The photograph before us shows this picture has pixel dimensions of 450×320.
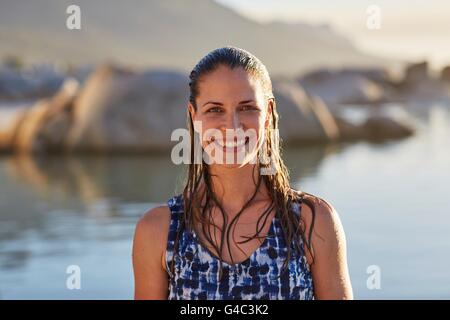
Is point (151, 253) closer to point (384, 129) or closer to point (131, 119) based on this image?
point (131, 119)

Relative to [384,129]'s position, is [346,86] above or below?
above

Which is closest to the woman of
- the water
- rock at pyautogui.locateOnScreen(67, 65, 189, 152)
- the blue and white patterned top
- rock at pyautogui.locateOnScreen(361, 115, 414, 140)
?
the blue and white patterned top

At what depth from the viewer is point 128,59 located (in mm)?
136250

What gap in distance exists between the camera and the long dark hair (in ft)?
7.19

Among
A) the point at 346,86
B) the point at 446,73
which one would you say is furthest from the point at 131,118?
the point at 446,73

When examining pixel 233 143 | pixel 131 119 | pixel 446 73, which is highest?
pixel 446 73

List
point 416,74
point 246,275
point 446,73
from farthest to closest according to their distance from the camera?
point 446,73
point 416,74
point 246,275

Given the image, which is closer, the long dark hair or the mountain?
the long dark hair

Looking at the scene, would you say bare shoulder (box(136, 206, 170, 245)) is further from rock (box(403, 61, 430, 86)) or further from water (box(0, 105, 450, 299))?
rock (box(403, 61, 430, 86))

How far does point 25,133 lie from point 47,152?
0.61 meters

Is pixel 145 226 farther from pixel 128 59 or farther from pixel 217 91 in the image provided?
pixel 128 59

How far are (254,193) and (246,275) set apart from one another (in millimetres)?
207

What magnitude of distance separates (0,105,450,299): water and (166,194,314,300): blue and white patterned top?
3.09 feet

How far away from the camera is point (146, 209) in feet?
32.5
